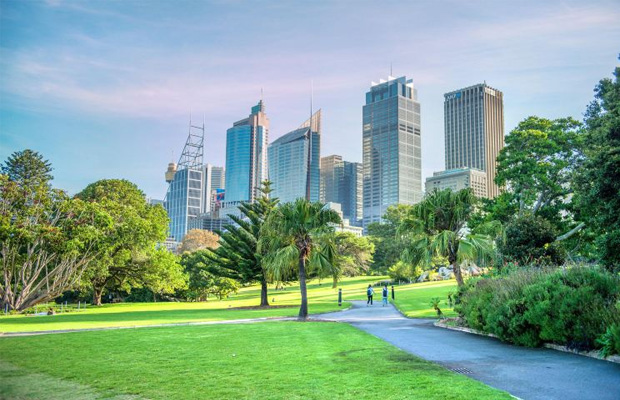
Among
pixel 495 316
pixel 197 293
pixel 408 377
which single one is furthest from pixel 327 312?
pixel 197 293

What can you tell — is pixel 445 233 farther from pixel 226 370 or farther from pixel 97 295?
pixel 97 295

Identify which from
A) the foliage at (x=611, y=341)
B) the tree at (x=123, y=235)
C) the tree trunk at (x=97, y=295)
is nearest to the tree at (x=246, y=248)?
the tree at (x=123, y=235)

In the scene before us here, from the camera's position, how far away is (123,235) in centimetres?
3297

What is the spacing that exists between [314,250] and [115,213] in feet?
65.0

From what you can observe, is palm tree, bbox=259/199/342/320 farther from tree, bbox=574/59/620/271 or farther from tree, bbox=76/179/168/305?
tree, bbox=76/179/168/305

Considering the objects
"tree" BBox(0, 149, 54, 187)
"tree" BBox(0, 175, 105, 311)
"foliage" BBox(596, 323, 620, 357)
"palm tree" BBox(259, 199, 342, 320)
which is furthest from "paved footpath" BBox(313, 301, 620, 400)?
"tree" BBox(0, 149, 54, 187)

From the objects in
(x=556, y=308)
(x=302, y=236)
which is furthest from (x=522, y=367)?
(x=302, y=236)

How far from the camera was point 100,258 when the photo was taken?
32.8m

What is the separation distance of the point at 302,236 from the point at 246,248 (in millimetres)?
15158

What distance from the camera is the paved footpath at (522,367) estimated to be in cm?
641

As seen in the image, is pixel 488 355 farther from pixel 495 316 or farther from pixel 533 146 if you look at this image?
pixel 533 146

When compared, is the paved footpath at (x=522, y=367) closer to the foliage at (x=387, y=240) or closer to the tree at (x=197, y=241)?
the foliage at (x=387, y=240)

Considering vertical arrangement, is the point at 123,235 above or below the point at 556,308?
above

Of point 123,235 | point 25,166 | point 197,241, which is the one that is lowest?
point 123,235
